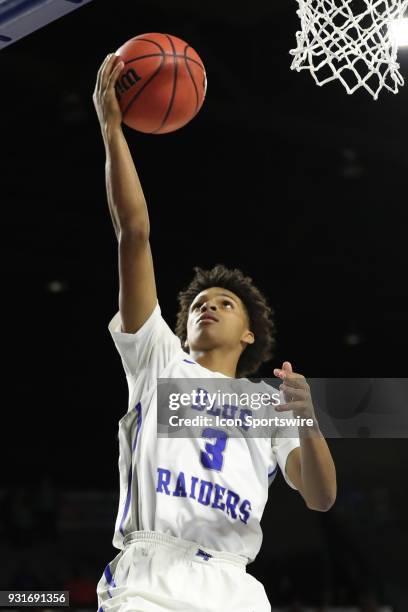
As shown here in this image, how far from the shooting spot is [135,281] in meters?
2.58

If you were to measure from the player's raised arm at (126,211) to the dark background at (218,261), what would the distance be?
502 centimetres

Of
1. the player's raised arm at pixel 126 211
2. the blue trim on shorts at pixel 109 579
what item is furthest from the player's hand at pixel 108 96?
the blue trim on shorts at pixel 109 579

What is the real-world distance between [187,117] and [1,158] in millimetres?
6005

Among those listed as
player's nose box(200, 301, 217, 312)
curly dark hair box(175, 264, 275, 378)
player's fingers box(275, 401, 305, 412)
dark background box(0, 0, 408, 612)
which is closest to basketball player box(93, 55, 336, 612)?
player's fingers box(275, 401, 305, 412)

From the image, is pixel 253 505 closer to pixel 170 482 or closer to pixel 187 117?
pixel 170 482

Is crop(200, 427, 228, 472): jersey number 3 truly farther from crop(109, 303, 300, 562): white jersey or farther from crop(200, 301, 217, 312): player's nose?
crop(200, 301, 217, 312): player's nose

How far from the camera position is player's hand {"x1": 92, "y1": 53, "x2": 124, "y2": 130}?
2.58 m

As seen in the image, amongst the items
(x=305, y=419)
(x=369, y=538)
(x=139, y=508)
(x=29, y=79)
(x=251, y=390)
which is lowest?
(x=139, y=508)

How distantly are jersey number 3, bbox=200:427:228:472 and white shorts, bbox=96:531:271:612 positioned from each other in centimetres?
23

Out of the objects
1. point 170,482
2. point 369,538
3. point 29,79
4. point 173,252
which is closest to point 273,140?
point 173,252

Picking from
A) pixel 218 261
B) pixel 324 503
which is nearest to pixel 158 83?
pixel 324 503

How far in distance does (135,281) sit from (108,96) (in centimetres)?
54

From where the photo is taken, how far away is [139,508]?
98.3 inches

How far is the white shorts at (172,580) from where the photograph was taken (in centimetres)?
238
